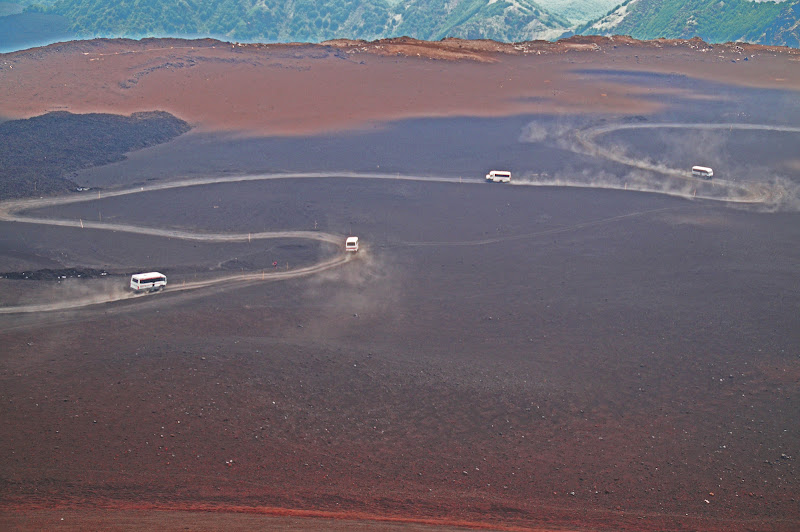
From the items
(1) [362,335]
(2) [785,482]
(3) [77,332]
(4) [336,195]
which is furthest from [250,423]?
(4) [336,195]

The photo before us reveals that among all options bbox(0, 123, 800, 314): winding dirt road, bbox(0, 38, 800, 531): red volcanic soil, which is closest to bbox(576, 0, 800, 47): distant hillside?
bbox(0, 123, 800, 314): winding dirt road

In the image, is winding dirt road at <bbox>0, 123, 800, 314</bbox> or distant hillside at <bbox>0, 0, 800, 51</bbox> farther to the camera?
distant hillside at <bbox>0, 0, 800, 51</bbox>

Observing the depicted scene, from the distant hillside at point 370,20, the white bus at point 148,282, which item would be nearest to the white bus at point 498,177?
the white bus at point 148,282

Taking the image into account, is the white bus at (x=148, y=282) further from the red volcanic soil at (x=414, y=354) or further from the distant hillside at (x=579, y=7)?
the distant hillside at (x=579, y=7)

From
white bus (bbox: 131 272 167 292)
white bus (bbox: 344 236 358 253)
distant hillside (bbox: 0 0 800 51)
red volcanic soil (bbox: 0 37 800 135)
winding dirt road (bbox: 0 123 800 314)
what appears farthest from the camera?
distant hillside (bbox: 0 0 800 51)

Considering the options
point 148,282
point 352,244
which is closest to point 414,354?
point 352,244

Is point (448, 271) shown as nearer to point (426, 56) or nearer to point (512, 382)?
point (512, 382)

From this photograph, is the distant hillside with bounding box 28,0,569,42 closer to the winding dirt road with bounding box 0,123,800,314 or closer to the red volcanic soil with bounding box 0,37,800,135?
the red volcanic soil with bounding box 0,37,800,135
